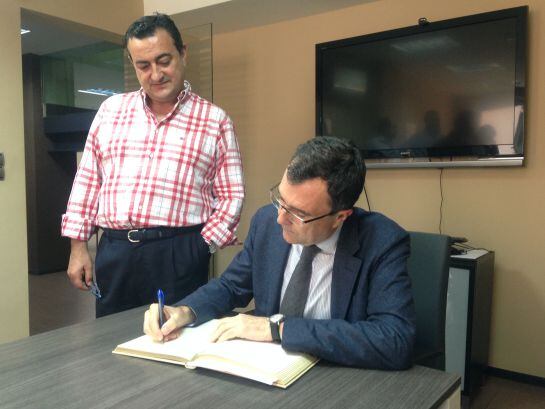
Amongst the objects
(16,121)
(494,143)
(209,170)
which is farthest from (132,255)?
(494,143)

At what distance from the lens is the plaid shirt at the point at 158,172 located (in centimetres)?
163

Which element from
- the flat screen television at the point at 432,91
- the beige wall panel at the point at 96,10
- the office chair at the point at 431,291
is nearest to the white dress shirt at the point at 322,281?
the office chair at the point at 431,291

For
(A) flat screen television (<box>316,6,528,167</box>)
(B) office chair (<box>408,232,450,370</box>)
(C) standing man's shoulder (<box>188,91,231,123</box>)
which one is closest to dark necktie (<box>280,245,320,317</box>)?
(B) office chair (<box>408,232,450,370</box>)

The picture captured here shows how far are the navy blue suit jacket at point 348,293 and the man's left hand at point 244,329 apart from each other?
0.06 metres

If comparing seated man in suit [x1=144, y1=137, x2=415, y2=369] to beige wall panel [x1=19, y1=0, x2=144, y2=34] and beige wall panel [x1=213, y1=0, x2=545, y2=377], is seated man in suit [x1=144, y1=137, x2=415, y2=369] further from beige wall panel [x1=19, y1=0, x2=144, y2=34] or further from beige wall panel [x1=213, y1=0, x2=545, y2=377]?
beige wall panel [x1=19, y1=0, x2=144, y2=34]

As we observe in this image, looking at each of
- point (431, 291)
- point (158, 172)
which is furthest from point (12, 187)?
point (431, 291)

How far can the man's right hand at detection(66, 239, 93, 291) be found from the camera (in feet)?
5.41

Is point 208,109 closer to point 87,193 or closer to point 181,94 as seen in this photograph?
point 181,94

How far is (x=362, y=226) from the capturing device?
1186 millimetres

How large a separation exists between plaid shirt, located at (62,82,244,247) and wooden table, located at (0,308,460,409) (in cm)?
65

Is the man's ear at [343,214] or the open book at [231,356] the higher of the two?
the man's ear at [343,214]

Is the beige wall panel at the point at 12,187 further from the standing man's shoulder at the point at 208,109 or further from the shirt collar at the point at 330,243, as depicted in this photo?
the shirt collar at the point at 330,243

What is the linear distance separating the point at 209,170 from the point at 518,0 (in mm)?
1963

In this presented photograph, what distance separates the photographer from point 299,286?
1.19m
